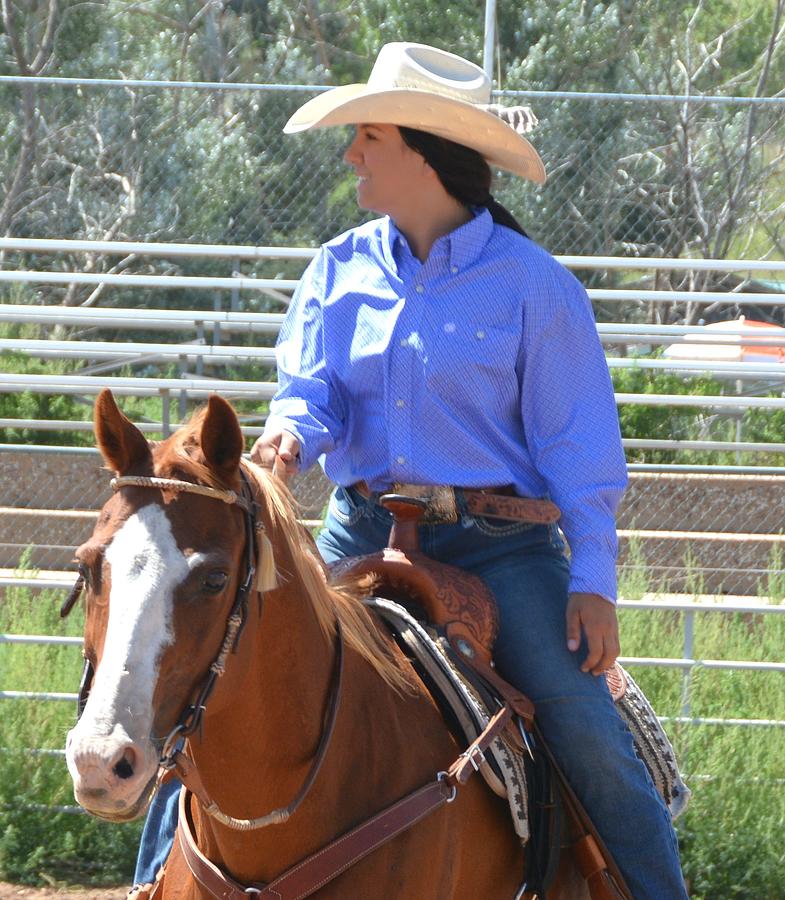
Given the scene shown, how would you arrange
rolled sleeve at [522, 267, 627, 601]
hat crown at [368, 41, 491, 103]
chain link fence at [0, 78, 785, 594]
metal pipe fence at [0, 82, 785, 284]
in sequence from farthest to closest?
1. metal pipe fence at [0, 82, 785, 284]
2. chain link fence at [0, 78, 785, 594]
3. hat crown at [368, 41, 491, 103]
4. rolled sleeve at [522, 267, 627, 601]

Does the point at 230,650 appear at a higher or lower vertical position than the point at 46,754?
higher

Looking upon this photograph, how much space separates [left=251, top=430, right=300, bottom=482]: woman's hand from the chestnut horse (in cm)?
24

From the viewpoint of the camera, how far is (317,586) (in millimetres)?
2500

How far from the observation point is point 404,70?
3166mm

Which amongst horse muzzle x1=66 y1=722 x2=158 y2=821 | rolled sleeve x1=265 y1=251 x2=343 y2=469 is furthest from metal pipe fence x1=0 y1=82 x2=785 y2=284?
horse muzzle x1=66 y1=722 x2=158 y2=821

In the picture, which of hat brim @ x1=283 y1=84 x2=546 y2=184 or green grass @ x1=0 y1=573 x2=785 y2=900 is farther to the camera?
green grass @ x1=0 y1=573 x2=785 y2=900

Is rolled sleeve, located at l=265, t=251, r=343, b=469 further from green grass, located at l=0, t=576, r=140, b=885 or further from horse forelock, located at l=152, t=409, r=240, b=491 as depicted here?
green grass, located at l=0, t=576, r=140, b=885

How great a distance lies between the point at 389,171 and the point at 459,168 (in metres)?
0.17

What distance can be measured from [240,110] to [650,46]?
9.50m

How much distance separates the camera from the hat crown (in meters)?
3.15

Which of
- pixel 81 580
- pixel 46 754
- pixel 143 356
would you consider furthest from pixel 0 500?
pixel 81 580

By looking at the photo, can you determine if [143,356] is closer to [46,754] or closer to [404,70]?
[46,754]

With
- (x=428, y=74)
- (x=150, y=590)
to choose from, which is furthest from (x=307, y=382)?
(x=150, y=590)

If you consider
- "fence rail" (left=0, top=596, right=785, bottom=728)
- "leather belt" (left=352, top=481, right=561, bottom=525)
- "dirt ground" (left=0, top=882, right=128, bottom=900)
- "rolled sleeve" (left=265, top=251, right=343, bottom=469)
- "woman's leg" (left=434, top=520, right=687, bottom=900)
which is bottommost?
"dirt ground" (left=0, top=882, right=128, bottom=900)
